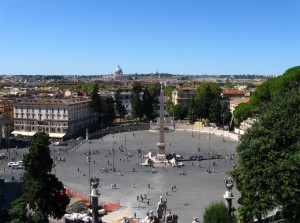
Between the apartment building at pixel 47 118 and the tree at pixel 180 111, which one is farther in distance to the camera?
the tree at pixel 180 111

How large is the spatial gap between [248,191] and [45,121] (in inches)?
2100

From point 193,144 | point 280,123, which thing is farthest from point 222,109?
point 280,123

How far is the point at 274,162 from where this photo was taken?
2344cm

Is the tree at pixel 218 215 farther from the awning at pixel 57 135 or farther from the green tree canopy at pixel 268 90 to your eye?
the awning at pixel 57 135

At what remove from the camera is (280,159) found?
23.0 m

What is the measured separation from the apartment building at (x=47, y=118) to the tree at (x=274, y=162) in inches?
1939

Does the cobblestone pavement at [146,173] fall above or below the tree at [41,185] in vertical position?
below

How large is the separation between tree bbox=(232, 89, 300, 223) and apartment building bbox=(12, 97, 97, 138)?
4924 cm

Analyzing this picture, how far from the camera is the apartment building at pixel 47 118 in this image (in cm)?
7181

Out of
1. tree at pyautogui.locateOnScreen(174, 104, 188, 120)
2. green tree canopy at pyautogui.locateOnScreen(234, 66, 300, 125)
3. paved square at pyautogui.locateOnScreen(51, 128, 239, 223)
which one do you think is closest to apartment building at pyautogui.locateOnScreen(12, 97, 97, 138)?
paved square at pyautogui.locateOnScreen(51, 128, 239, 223)

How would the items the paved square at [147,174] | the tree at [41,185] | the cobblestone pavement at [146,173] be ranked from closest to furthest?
the tree at [41,185]
the paved square at [147,174]
the cobblestone pavement at [146,173]

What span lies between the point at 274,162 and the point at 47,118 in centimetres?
5409

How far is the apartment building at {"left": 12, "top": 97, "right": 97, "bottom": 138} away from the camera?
71812 millimetres

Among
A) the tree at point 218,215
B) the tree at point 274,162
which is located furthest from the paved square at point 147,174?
the tree at point 274,162
